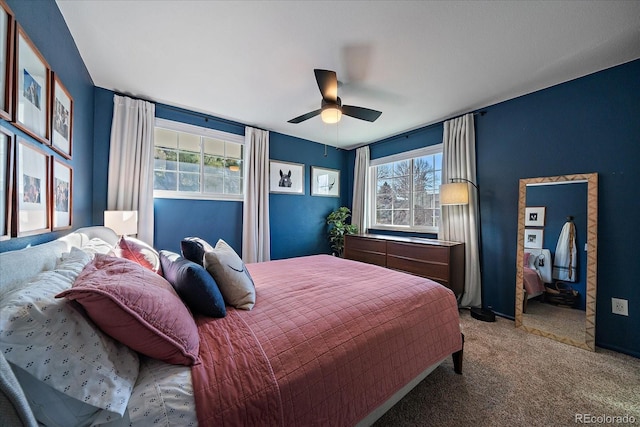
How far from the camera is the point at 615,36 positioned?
1.76m

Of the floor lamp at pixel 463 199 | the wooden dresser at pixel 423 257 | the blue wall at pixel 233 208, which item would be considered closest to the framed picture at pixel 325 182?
the blue wall at pixel 233 208

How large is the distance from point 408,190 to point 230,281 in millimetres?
3358

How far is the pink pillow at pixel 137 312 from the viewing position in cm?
73

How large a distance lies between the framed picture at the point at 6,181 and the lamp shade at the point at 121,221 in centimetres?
146

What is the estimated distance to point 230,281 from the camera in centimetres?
133

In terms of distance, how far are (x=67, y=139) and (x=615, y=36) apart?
4161 millimetres

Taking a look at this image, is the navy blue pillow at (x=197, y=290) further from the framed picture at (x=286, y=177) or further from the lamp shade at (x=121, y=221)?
the framed picture at (x=286, y=177)

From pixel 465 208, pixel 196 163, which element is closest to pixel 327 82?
pixel 196 163

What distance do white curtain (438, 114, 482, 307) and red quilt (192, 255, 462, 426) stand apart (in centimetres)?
158

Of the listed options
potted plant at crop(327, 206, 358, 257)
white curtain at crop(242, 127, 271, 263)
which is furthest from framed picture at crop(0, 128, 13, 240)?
potted plant at crop(327, 206, 358, 257)

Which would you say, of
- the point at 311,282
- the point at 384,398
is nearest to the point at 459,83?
the point at 311,282

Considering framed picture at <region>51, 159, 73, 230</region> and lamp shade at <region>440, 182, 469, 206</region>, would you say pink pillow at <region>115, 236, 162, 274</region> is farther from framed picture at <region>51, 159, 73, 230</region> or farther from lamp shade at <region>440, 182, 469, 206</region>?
lamp shade at <region>440, 182, 469, 206</region>

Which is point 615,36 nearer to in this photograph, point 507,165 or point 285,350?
point 507,165

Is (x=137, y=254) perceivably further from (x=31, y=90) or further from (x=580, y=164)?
(x=580, y=164)
